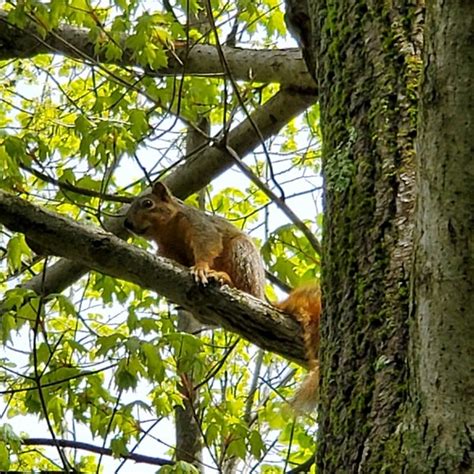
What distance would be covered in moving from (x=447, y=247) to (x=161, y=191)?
339cm

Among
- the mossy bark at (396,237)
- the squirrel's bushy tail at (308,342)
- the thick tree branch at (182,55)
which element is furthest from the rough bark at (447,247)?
the thick tree branch at (182,55)

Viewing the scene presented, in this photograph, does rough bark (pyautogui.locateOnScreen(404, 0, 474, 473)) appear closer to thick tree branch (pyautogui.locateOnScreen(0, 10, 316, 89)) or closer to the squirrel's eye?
thick tree branch (pyautogui.locateOnScreen(0, 10, 316, 89))

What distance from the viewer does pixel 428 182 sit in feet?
→ 4.69

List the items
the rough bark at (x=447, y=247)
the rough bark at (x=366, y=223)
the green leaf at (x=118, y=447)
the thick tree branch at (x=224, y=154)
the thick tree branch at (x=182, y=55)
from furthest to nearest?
the thick tree branch at (x=224, y=154)
the thick tree branch at (x=182, y=55)
the green leaf at (x=118, y=447)
the rough bark at (x=366, y=223)
the rough bark at (x=447, y=247)

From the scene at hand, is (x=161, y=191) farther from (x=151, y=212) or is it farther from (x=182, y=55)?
(x=182, y=55)

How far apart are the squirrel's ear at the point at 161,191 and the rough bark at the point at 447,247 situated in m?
3.29

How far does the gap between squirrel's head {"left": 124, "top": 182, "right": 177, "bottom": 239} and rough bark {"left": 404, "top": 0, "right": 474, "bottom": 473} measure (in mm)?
3244

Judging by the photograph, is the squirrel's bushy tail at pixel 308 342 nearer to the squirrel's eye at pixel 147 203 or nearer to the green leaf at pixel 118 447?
the green leaf at pixel 118 447

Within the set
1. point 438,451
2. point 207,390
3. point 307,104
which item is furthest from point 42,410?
point 438,451

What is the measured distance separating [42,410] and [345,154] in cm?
209

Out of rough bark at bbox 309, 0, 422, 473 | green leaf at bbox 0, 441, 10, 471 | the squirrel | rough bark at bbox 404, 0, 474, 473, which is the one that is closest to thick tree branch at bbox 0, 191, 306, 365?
rough bark at bbox 309, 0, 422, 473

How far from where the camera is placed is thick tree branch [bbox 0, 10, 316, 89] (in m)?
4.15

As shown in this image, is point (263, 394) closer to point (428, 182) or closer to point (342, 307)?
point (342, 307)

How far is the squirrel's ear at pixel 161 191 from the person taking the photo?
467 cm
